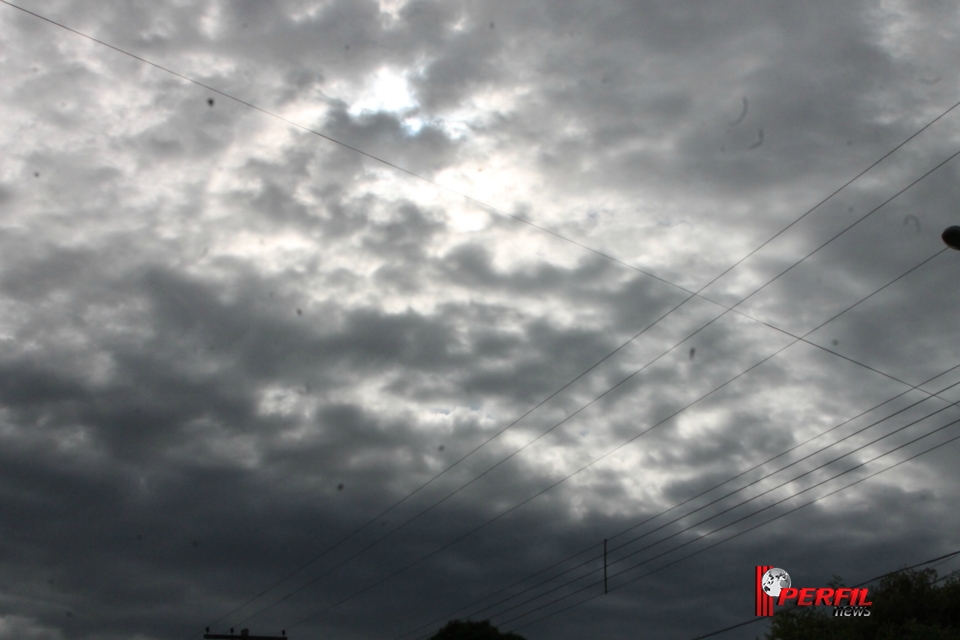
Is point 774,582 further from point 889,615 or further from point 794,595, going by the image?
point 889,615

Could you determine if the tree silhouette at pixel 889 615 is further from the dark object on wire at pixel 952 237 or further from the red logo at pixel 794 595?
the dark object on wire at pixel 952 237

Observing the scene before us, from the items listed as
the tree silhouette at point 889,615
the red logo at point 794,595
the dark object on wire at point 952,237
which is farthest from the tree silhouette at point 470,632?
the dark object on wire at point 952,237

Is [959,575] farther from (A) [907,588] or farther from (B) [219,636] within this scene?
(B) [219,636]

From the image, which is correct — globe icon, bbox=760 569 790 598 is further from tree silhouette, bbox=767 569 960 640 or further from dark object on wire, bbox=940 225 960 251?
dark object on wire, bbox=940 225 960 251

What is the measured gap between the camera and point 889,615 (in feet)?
106

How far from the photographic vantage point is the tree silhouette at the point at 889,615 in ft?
95.8

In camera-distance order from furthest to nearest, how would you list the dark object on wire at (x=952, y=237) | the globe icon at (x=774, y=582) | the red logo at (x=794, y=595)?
the globe icon at (x=774, y=582), the red logo at (x=794, y=595), the dark object on wire at (x=952, y=237)

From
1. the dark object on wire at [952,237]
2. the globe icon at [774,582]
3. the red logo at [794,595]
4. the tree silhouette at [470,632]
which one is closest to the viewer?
the dark object on wire at [952,237]

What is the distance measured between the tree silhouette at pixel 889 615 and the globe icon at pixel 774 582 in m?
12.0

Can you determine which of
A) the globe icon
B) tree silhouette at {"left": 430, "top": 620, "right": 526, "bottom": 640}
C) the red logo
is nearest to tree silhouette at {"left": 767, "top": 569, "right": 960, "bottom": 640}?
the red logo

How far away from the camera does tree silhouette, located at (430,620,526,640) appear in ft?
182

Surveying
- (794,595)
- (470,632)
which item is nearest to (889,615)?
(794,595)

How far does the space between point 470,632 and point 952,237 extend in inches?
1812

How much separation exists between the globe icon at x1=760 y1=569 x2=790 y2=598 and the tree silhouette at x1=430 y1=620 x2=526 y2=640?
17724 mm
